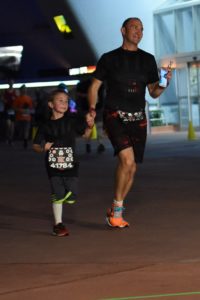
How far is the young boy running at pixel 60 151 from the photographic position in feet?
24.6

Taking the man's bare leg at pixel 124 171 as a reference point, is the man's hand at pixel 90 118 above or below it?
above

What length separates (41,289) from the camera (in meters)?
5.43

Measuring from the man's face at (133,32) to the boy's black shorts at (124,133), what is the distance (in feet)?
2.46

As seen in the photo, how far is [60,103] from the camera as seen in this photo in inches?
296

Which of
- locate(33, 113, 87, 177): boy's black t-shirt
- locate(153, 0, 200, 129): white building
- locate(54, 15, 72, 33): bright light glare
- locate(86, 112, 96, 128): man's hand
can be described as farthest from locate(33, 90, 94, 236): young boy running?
locate(153, 0, 200, 129): white building

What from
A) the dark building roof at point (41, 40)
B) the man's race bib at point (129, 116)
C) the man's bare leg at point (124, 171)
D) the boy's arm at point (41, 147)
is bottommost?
the man's bare leg at point (124, 171)

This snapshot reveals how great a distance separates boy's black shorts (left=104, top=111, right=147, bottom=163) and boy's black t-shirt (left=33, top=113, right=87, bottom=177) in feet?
1.11

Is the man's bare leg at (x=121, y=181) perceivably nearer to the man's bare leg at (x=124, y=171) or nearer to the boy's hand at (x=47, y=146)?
the man's bare leg at (x=124, y=171)

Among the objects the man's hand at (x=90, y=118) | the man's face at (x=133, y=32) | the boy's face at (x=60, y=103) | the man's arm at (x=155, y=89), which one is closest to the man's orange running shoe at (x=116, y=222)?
the man's hand at (x=90, y=118)

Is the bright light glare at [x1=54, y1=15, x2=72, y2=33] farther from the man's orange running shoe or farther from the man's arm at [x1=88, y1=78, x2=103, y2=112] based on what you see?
the man's orange running shoe

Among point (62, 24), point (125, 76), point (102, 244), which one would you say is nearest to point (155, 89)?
point (125, 76)

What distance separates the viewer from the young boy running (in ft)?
24.6

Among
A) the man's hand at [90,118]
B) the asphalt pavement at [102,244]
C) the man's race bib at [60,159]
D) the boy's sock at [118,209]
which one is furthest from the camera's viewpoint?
the boy's sock at [118,209]

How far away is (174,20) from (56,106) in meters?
23.7
